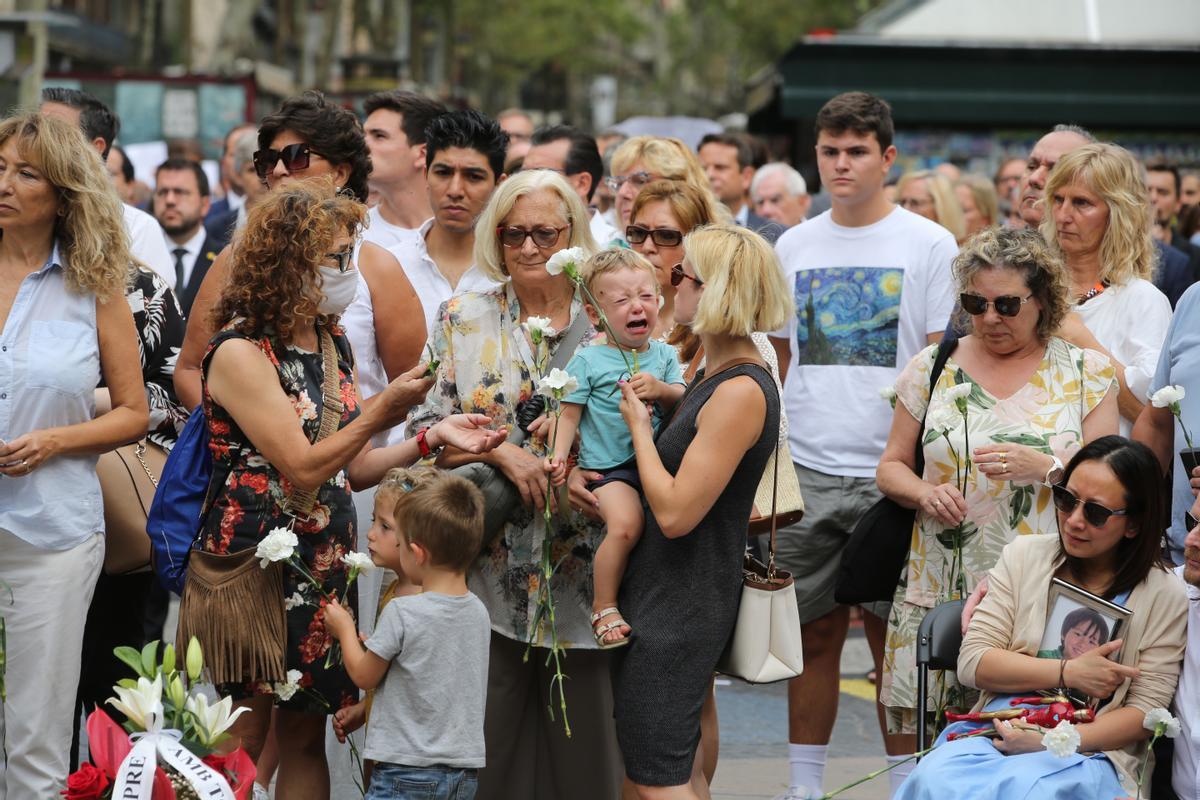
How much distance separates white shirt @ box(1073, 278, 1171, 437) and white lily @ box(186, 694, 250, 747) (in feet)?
10.9

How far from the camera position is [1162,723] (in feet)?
14.7

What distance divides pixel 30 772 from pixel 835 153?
12.4 ft

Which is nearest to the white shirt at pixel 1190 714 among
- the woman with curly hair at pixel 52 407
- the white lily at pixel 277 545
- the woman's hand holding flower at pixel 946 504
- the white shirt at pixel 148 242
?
the woman's hand holding flower at pixel 946 504

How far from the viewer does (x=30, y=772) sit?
489 centimetres

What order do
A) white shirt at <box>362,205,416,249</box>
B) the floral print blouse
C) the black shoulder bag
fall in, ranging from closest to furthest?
the floral print blouse, the black shoulder bag, white shirt at <box>362,205,416,249</box>

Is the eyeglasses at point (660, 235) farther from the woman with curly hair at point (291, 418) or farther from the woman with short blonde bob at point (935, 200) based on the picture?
the woman with short blonde bob at point (935, 200)

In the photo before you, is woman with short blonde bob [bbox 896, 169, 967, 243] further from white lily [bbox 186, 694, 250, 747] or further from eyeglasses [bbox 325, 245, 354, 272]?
white lily [bbox 186, 694, 250, 747]

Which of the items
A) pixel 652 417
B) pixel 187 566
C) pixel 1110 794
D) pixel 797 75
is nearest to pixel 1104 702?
pixel 1110 794

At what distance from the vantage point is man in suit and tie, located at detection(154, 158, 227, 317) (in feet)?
32.8

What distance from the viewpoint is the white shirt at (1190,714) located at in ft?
14.9

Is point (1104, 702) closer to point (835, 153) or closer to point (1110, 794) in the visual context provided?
point (1110, 794)

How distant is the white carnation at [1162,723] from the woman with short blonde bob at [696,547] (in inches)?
45.9

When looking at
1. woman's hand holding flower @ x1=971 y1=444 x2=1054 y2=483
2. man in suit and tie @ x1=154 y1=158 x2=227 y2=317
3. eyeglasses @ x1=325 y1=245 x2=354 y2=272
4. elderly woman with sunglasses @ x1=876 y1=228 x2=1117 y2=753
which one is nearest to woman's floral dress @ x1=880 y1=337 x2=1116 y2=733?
elderly woman with sunglasses @ x1=876 y1=228 x2=1117 y2=753

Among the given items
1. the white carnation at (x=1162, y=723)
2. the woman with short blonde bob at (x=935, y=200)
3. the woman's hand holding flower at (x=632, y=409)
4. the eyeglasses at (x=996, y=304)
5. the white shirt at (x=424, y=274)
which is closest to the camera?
the white carnation at (x=1162, y=723)
